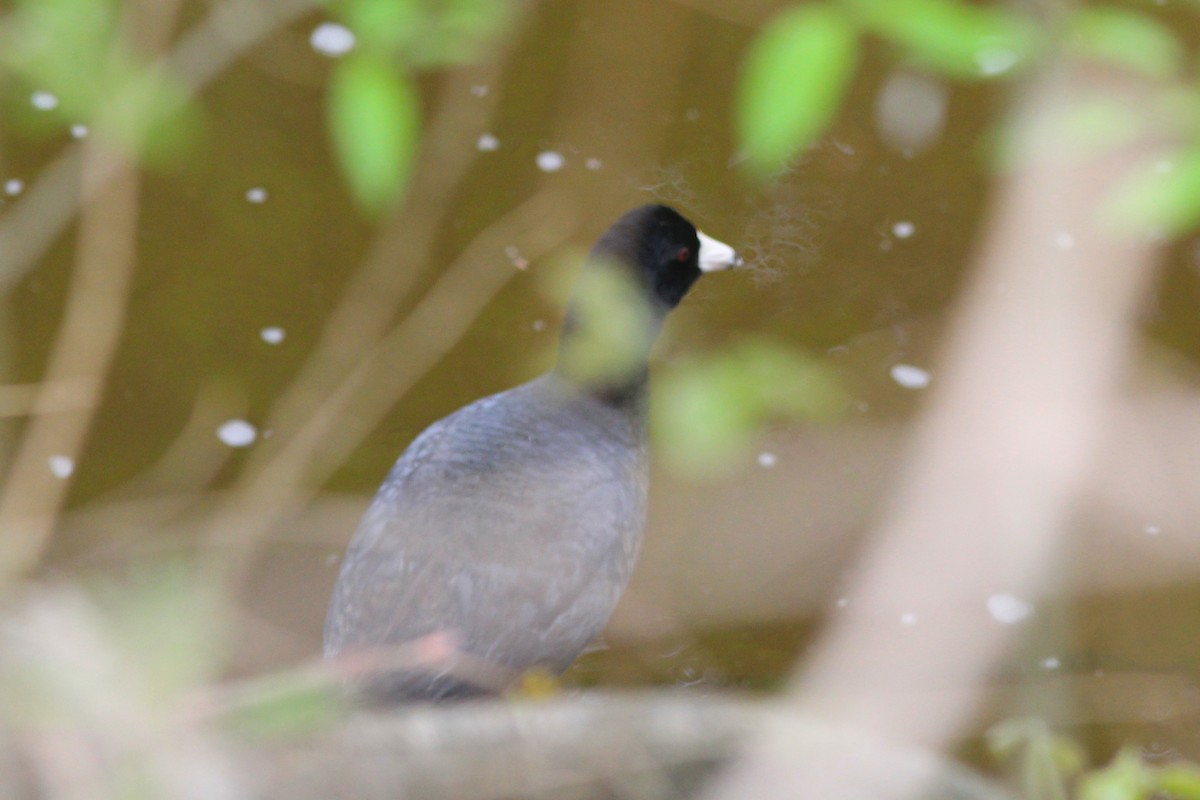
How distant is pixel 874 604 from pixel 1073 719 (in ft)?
1.91

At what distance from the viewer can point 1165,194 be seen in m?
0.91

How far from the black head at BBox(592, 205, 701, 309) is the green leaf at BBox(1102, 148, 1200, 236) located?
1936 mm

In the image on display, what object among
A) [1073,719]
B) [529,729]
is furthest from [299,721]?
[1073,719]

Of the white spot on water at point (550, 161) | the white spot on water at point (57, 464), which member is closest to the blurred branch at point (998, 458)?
the white spot on water at point (550, 161)

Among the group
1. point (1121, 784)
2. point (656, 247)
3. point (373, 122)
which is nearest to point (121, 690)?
point (373, 122)

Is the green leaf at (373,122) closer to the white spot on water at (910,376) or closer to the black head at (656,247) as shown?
the black head at (656,247)

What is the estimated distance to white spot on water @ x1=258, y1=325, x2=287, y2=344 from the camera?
3.80 metres

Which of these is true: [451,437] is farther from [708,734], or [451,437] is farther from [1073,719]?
[1073,719]

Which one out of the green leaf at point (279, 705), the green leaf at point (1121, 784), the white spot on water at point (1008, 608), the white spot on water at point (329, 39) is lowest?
the white spot on water at point (1008, 608)

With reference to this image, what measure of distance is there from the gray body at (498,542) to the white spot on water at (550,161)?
1.51m

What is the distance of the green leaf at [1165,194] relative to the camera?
0.89 meters

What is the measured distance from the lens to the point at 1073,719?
307cm

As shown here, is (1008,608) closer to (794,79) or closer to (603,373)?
(603,373)

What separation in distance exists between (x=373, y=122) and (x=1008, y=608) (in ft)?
9.19
